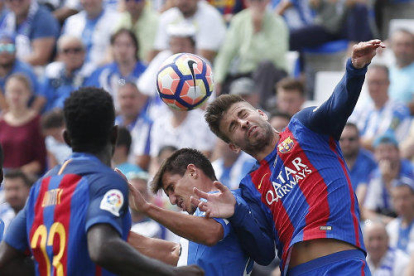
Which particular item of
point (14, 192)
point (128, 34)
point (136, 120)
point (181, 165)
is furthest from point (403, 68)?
point (181, 165)

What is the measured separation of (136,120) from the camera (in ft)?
38.6

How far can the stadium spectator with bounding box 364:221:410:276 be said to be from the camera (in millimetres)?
9516

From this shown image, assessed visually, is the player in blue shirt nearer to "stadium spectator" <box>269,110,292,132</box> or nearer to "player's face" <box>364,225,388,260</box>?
"player's face" <box>364,225,388,260</box>

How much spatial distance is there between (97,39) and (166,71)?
6.60 metres

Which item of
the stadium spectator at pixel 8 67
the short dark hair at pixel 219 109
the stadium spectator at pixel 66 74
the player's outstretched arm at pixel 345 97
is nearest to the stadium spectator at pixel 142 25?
the stadium spectator at pixel 66 74

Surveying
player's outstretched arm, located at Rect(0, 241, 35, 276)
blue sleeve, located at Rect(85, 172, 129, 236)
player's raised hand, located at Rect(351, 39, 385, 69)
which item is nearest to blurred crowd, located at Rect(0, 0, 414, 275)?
player's raised hand, located at Rect(351, 39, 385, 69)

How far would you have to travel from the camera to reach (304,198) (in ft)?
20.2

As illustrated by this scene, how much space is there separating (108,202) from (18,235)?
2.38ft

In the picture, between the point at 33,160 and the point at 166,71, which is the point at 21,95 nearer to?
the point at 33,160

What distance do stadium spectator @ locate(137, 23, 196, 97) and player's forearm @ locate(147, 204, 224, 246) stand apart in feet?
18.6

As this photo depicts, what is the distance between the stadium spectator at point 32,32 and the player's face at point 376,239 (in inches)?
254

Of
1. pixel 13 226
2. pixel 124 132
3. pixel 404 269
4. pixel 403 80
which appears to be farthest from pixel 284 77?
pixel 13 226

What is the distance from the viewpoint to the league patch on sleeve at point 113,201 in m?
4.77

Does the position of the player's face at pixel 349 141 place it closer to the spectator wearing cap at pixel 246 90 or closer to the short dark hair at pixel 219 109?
the spectator wearing cap at pixel 246 90
